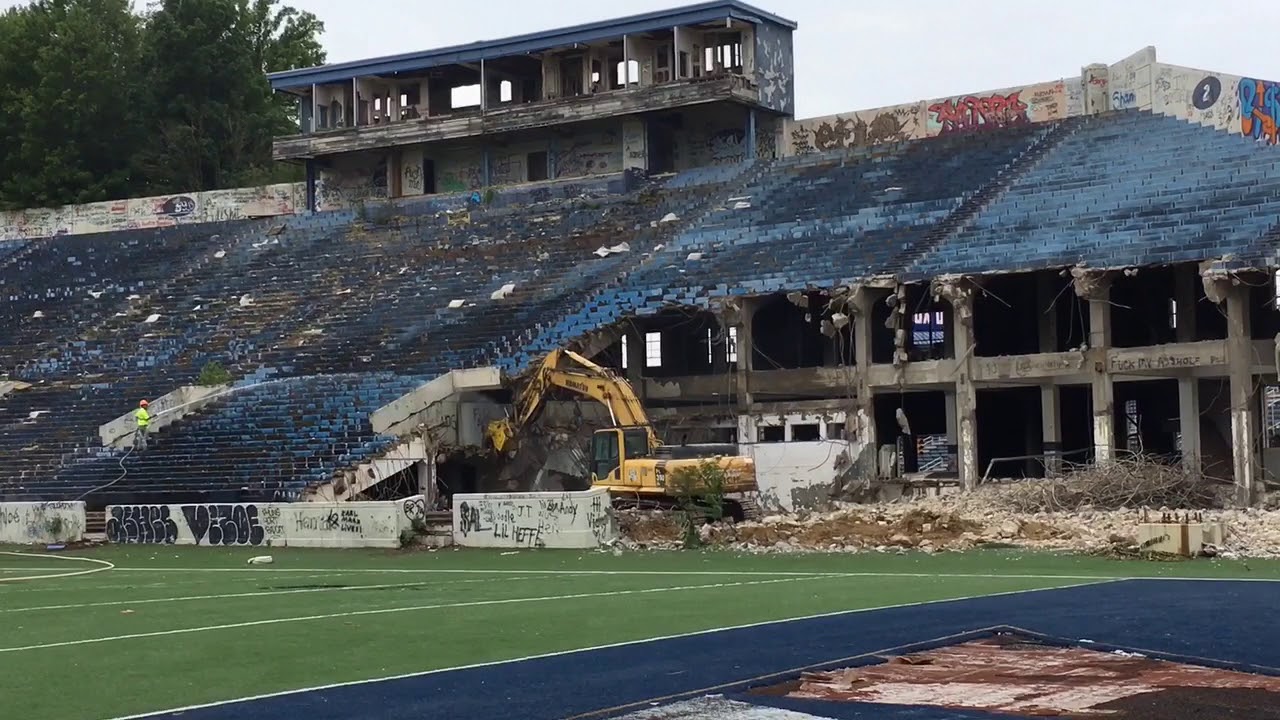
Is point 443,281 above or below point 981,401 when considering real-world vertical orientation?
above

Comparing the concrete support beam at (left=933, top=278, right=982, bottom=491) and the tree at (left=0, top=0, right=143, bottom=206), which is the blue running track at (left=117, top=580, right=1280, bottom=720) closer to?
the concrete support beam at (left=933, top=278, right=982, bottom=491)

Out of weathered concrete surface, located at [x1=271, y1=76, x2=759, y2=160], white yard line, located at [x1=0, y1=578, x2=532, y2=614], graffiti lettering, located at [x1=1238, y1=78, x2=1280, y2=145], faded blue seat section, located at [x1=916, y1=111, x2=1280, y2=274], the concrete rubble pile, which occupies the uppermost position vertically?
weathered concrete surface, located at [x1=271, y1=76, x2=759, y2=160]

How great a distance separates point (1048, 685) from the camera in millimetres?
12742

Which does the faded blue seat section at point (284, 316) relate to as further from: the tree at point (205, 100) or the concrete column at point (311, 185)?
the tree at point (205, 100)

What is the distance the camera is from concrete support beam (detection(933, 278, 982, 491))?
3912cm

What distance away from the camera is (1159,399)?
4878cm

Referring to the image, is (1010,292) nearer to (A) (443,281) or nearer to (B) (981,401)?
(B) (981,401)

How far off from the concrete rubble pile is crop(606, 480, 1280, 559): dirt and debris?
2 centimetres

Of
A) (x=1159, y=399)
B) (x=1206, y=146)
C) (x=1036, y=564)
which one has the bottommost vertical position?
(x=1036, y=564)

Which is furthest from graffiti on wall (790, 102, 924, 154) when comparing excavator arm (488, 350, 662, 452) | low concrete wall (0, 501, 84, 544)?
low concrete wall (0, 501, 84, 544)

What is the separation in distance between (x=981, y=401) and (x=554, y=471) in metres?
13.9

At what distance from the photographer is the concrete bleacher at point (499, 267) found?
132 feet

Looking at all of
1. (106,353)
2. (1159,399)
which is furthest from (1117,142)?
(106,353)

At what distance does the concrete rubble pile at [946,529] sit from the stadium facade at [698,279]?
4470 millimetres
